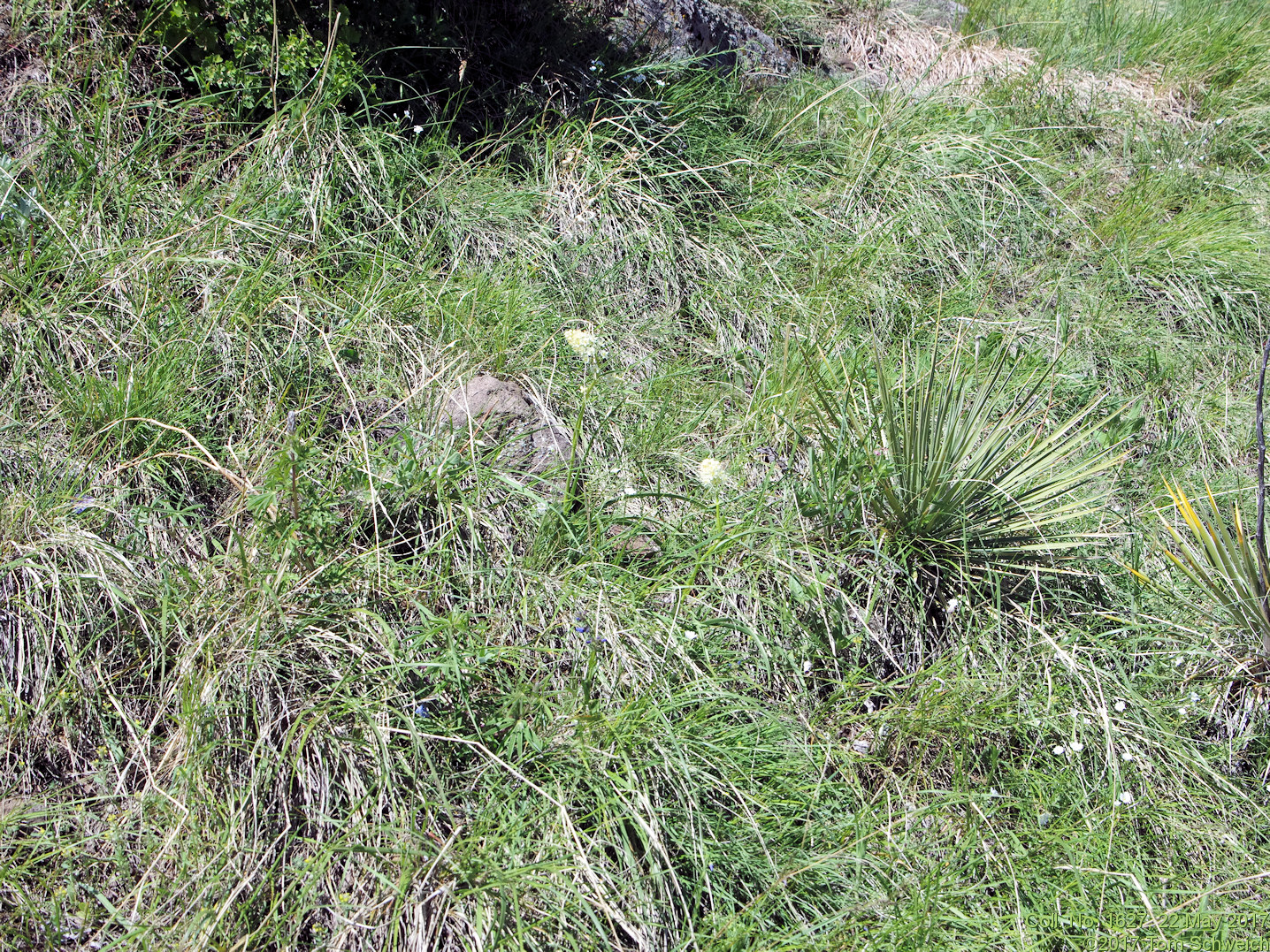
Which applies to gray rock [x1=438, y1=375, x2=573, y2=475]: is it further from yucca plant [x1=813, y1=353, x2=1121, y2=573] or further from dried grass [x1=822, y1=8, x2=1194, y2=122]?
dried grass [x1=822, y1=8, x2=1194, y2=122]

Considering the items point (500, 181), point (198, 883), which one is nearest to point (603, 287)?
point (500, 181)

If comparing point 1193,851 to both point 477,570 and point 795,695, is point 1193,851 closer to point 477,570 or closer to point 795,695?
point 795,695

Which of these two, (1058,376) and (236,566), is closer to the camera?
(236,566)

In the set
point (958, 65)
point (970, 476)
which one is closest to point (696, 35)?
point (958, 65)

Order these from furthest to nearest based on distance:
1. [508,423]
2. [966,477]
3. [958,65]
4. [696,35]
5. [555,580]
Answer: [958,65] → [696,35] → [508,423] → [966,477] → [555,580]

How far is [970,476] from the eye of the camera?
2.57 meters

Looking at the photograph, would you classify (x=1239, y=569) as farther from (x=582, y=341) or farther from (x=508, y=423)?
(x=508, y=423)

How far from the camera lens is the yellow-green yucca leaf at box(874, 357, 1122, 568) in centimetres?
256

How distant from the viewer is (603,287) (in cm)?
332

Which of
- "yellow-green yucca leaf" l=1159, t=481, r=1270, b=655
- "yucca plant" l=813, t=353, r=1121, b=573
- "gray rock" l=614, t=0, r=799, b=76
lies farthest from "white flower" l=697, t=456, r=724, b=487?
"gray rock" l=614, t=0, r=799, b=76

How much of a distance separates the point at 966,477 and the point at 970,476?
2 centimetres

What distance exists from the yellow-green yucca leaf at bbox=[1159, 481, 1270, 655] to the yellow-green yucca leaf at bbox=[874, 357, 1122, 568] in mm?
251

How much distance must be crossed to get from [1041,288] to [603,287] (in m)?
1.78

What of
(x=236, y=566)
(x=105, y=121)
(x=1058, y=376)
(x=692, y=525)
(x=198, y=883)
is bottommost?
(x=198, y=883)
